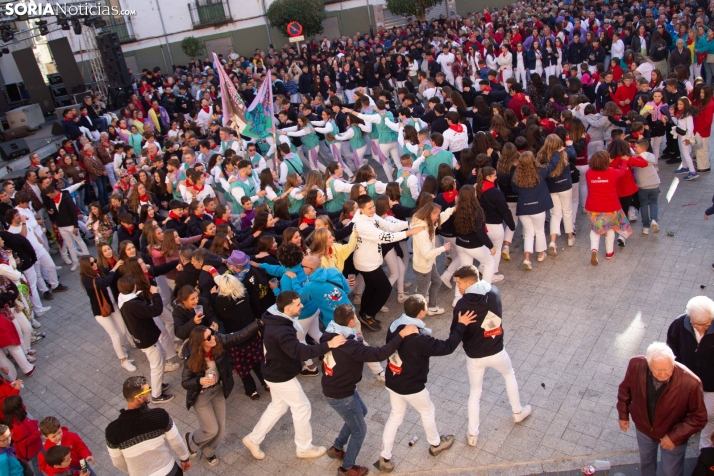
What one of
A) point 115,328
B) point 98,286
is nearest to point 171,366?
point 115,328

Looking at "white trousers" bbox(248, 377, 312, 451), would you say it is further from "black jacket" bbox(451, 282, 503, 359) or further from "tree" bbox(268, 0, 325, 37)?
"tree" bbox(268, 0, 325, 37)

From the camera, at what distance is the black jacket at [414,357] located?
189 inches

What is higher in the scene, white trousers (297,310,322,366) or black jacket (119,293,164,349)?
black jacket (119,293,164,349)

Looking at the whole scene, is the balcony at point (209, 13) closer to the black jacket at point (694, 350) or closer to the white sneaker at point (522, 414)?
the white sneaker at point (522, 414)

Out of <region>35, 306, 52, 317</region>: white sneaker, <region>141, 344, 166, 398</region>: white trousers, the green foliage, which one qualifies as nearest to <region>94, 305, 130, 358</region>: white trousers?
<region>141, 344, 166, 398</region>: white trousers

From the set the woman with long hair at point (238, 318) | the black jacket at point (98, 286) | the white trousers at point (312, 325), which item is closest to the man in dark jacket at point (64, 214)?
the black jacket at point (98, 286)

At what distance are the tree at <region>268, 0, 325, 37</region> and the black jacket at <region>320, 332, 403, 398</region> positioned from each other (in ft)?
76.3

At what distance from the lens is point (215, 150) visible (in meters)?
11.6

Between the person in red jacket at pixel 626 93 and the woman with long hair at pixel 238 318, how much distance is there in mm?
8116

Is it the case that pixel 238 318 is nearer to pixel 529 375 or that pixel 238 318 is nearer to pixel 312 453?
pixel 312 453

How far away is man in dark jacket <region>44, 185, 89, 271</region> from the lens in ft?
33.4

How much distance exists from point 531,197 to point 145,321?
484 centimetres

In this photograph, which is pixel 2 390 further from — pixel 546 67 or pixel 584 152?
pixel 546 67

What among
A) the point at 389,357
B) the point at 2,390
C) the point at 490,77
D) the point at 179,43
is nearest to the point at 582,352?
the point at 389,357
